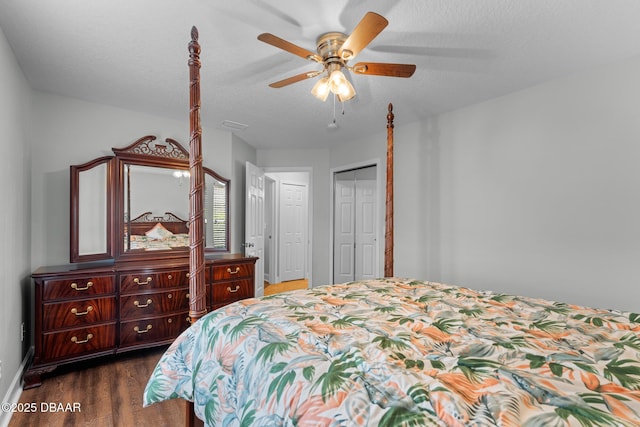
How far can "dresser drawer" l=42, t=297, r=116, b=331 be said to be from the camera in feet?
7.90

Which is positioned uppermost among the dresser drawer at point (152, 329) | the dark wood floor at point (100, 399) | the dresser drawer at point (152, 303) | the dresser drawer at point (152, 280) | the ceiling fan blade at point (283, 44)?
the ceiling fan blade at point (283, 44)

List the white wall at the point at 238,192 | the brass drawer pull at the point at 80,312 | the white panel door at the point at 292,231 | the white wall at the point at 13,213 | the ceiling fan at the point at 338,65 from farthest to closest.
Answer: the white panel door at the point at 292,231 < the white wall at the point at 238,192 < the brass drawer pull at the point at 80,312 < the white wall at the point at 13,213 < the ceiling fan at the point at 338,65

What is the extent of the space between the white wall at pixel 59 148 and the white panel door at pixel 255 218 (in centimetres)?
148

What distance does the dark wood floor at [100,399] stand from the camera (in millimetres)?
→ 1938

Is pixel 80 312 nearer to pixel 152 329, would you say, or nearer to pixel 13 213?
pixel 152 329

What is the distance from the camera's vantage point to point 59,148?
113 inches

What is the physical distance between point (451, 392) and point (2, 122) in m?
2.67

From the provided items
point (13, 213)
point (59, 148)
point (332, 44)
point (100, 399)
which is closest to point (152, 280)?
point (100, 399)

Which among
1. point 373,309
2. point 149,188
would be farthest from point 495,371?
point 149,188

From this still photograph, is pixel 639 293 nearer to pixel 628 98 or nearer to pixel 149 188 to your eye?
pixel 628 98

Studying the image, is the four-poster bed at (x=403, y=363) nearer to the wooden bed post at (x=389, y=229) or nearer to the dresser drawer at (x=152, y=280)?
the wooden bed post at (x=389, y=229)

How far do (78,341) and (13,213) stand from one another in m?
1.09

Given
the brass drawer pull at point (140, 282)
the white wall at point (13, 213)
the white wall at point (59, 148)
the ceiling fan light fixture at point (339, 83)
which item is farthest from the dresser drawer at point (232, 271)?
the ceiling fan light fixture at point (339, 83)

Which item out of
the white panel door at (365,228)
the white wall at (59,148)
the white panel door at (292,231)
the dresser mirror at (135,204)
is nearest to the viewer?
the white wall at (59,148)
